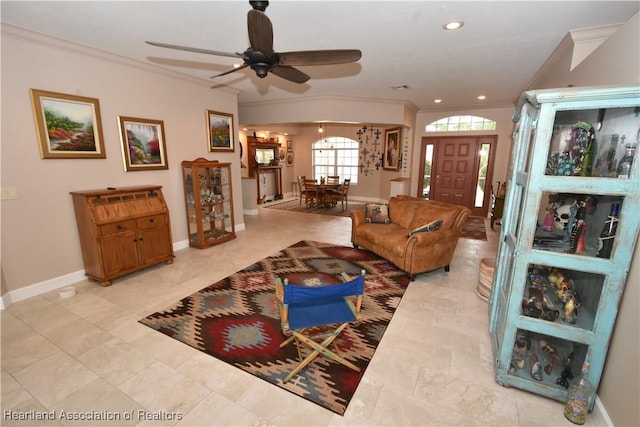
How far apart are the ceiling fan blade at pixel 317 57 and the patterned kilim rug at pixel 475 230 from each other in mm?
4491

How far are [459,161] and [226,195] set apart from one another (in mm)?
5945

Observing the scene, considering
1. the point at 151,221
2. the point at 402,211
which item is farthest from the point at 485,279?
the point at 151,221

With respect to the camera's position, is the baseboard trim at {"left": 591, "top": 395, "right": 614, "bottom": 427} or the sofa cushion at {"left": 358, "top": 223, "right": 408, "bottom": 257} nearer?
the baseboard trim at {"left": 591, "top": 395, "right": 614, "bottom": 427}

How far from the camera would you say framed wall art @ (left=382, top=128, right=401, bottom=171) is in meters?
7.67

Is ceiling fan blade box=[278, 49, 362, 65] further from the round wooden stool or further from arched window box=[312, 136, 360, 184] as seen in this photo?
arched window box=[312, 136, 360, 184]

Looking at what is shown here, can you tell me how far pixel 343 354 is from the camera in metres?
2.19

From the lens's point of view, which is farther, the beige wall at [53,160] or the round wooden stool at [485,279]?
the round wooden stool at [485,279]

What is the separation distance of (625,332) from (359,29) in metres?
2.98

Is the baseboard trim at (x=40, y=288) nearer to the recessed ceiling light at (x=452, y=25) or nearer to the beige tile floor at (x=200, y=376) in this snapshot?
the beige tile floor at (x=200, y=376)

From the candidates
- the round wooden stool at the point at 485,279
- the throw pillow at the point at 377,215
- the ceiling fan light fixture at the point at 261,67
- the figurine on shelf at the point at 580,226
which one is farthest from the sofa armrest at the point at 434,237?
the ceiling fan light fixture at the point at 261,67

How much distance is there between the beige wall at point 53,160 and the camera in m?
2.78

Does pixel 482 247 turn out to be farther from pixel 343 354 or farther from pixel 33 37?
pixel 33 37

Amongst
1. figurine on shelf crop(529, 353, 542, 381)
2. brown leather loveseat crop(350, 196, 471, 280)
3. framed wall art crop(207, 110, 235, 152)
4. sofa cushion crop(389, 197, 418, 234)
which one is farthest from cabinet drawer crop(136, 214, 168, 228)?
figurine on shelf crop(529, 353, 542, 381)

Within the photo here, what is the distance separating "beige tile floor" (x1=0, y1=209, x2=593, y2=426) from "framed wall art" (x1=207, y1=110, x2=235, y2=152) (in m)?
2.90
